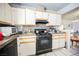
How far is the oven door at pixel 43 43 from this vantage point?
1.70 m

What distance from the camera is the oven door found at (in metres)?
1.70

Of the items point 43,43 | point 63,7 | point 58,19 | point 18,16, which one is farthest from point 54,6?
point 43,43

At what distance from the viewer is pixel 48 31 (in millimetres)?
1601

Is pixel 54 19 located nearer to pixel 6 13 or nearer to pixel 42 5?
pixel 42 5

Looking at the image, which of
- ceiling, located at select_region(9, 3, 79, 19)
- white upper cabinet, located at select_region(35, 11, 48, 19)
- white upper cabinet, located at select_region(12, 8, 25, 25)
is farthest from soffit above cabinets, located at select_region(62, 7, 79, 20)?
white upper cabinet, located at select_region(12, 8, 25, 25)

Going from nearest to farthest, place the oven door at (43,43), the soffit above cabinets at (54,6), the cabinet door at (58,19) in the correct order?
the soffit above cabinets at (54,6) < the cabinet door at (58,19) < the oven door at (43,43)

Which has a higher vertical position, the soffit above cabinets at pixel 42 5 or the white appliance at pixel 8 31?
the soffit above cabinets at pixel 42 5

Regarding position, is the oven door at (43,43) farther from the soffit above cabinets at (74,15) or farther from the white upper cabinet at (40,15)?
the soffit above cabinets at (74,15)

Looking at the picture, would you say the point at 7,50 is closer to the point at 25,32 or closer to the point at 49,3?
the point at 25,32

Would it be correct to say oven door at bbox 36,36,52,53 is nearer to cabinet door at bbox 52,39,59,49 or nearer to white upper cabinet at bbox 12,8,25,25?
cabinet door at bbox 52,39,59,49

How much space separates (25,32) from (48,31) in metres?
0.44

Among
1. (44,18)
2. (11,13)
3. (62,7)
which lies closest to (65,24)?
(62,7)

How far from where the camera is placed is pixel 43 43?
1.74 meters

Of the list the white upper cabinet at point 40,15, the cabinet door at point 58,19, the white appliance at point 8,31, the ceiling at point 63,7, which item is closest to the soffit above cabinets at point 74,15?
the ceiling at point 63,7
